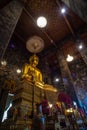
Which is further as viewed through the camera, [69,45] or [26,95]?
[69,45]

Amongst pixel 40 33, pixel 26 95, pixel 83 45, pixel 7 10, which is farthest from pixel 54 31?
pixel 26 95

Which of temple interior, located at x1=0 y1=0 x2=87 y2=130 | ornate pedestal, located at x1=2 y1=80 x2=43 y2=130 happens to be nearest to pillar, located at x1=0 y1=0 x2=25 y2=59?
temple interior, located at x1=0 y1=0 x2=87 y2=130

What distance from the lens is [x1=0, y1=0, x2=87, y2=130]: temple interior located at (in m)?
2.70

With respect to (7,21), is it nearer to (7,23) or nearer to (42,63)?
(7,23)

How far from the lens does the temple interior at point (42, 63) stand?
8.86 feet

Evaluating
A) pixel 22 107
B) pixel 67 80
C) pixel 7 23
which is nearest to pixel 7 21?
pixel 7 23

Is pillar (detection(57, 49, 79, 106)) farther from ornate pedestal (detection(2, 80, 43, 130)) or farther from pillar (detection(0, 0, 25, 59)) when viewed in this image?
pillar (detection(0, 0, 25, 59))

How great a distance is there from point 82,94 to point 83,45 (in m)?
2.80

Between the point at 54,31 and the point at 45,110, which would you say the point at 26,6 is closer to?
the point at 54,31

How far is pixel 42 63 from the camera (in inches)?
309

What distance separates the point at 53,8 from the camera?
19.0ft

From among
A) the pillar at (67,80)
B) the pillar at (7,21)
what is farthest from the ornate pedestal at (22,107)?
the pillar at (67,80)

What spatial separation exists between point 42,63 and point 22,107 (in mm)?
5258

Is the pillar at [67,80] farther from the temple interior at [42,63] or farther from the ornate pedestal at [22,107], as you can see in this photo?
the ornate pedestal at [22,107]
